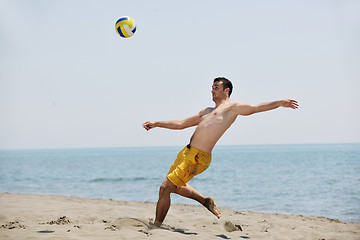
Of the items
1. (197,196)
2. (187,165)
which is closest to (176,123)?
(187,165)

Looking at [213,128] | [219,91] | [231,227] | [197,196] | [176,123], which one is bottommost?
[231,227]

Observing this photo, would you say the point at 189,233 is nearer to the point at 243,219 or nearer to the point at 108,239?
the point at 108,239

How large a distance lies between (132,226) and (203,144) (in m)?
1.57

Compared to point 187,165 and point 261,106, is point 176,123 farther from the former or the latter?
point 261,106

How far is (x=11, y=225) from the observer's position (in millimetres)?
5477

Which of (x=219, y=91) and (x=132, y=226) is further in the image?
(x=219, y=91)

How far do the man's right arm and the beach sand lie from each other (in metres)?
1.51

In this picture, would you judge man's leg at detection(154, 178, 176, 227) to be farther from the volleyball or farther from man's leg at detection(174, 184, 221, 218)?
the volleyball

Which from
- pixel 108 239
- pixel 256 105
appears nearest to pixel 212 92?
pixel 256 105

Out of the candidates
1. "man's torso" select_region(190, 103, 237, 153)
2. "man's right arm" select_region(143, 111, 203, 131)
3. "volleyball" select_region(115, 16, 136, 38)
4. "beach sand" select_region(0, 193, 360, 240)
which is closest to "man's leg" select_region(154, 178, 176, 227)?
"beach sand" select_region(0, 193, 360, 240)

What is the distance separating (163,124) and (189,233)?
1.80m

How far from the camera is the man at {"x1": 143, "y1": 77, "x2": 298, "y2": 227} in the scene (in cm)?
542

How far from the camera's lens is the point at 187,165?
5477 millimetres

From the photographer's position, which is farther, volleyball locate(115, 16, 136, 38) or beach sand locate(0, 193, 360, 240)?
volleyball locate(115, 16, 136, 38)
